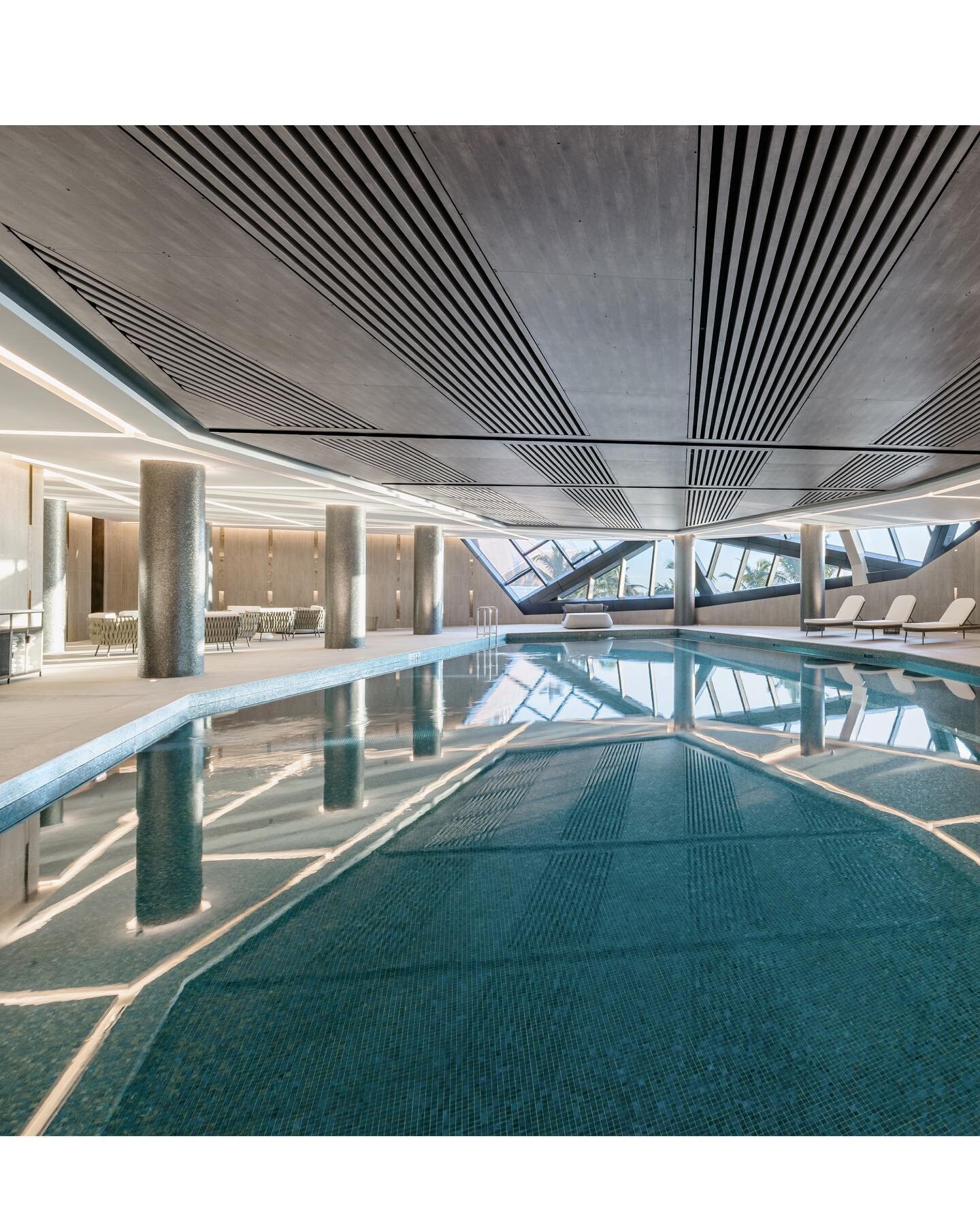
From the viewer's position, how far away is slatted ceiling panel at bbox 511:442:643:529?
898cm

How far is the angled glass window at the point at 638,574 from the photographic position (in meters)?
26.6

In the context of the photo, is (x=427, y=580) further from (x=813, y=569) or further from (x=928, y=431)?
(x=928, y=431)

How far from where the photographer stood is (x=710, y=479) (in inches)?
452

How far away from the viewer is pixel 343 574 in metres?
14.4

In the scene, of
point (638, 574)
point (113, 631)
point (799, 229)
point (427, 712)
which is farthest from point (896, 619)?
point (113, 631)

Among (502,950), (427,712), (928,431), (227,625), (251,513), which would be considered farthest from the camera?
(251,513)

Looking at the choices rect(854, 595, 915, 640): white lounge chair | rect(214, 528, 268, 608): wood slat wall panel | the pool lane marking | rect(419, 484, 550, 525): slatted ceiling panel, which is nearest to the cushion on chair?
rect(419, 484, 550, 525): slatted ceiling panel

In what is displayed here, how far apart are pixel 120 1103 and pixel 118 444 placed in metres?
8.41

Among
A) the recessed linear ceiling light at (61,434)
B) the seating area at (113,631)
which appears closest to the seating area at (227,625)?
the seating area at (113,631)

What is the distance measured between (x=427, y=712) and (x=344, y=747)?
2.12 m

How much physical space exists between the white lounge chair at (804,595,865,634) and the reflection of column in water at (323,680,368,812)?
13.3 meters

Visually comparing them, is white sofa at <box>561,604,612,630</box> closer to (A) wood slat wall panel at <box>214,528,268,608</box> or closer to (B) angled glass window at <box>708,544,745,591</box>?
(B) angled glass window at <box>708,544,745,591</box>

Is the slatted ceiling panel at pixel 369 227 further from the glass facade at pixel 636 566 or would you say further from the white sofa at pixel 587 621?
the glass facade at pixel 636 566

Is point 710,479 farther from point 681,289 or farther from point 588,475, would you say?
point 681,289
